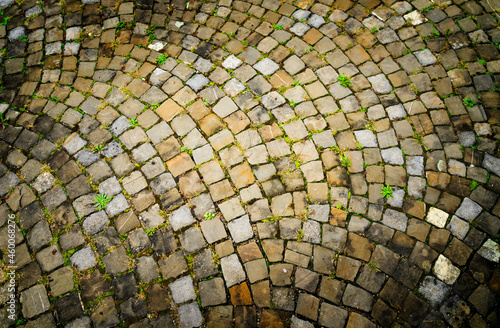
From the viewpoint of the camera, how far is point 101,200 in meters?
3.21

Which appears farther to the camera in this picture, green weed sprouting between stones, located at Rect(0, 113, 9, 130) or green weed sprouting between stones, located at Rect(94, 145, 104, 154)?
green weed sprouting between stones, located at Rect(0, 113, 9, 130)

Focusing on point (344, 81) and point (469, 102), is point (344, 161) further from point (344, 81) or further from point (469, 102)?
point (469, 102)

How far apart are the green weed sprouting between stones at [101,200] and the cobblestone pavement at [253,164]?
0.02m

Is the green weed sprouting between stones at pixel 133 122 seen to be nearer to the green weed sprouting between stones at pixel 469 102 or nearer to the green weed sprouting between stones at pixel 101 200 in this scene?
the green weed sprouting between stones at pixel 101 200

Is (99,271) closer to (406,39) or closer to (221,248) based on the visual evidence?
(221,248)

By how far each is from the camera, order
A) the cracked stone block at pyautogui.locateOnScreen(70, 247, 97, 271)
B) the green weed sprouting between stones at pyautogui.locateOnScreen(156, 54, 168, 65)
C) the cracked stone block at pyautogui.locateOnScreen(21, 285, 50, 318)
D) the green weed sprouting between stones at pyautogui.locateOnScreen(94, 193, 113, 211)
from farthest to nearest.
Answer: the green weed sprouting between stones at pyautogui.locateOnScreen(156, 54, 168, 65), the green weed sprouting between stones at pyautogui.locateOnScreen(94, 193, 113, 211), the cracked stone block at pyautogui.locateOnScreen(70, 247, 97, 271), the cracked stone block at pyautogui.locateOnScreen(21, 285, 50, 318)

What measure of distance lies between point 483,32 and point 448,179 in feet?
8.61

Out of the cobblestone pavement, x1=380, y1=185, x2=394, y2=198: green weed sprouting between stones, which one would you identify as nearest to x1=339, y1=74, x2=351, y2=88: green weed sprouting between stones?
the cobblestone pavement

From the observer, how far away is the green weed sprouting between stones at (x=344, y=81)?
382cm

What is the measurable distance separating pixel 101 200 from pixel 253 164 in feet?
6.21

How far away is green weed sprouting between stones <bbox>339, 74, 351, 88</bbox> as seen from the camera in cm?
382

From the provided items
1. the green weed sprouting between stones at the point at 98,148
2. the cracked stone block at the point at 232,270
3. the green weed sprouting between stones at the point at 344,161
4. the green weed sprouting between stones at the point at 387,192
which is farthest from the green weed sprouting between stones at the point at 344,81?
the green weed sprouting between stones at the point at 98,148

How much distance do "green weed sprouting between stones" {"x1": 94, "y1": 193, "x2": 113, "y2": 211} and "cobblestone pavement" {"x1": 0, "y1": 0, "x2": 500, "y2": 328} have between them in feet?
0.07

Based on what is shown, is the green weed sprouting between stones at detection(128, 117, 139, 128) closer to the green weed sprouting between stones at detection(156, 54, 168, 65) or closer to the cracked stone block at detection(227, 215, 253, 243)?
the green weed sprouting between stones at detection(156, 54, 168, 65)
